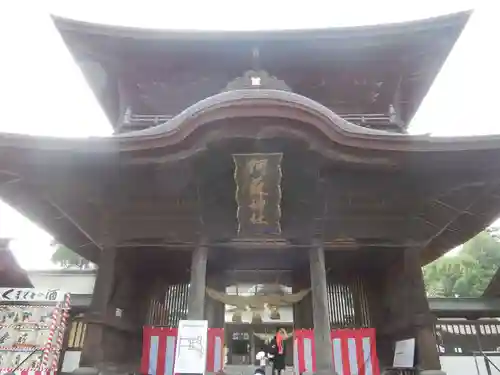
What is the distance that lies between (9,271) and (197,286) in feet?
13.4

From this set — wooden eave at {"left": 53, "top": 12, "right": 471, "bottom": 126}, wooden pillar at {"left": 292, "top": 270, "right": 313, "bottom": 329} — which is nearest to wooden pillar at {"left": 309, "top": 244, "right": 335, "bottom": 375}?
wooden pillar at {"left": 292, "top": 270, "right": 313, "bottom": 329}

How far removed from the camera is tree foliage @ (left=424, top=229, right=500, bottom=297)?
14.9 m

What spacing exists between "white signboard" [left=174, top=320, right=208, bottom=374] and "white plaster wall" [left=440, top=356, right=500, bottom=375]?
531 cm

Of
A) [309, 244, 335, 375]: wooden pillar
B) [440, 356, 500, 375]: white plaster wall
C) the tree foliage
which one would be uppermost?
the tree foliage

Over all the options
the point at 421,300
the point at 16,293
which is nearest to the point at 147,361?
the point at 16,293

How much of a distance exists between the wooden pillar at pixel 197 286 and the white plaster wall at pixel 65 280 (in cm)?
776

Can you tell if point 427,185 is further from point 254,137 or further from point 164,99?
point 164,99

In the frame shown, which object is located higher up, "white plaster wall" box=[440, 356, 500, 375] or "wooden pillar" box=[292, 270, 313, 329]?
"wooden pillar" box=[292, 270, 313, 329]

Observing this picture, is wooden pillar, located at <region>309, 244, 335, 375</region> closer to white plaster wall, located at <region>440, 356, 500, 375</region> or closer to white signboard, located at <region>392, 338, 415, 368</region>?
white signboard, located at <region>392, 338, 415, 368</region>

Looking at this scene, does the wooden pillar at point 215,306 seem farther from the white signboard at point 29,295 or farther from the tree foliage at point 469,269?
the tree foliage at point 469,269

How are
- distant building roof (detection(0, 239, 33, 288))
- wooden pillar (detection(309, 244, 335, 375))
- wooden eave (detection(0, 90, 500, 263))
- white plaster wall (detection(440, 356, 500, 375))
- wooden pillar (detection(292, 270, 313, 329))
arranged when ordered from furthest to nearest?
1. wooden pillar (detection(292, 270, 313, 329))
2. white plaster wall (detection(440, 356, 500, 375))
3. distant building roof (detection(0, 239, 33, 288))
4. wooden pillar (detection(309, 244, 335, 375))
5. wooden eave (detection(0, 90, 500, 263))

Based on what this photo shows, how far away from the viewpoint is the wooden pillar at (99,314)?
20.1ft

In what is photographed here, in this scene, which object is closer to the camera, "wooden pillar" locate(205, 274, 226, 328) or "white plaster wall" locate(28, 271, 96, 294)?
"wooden pillar" locate(205, 274, 226, 328)

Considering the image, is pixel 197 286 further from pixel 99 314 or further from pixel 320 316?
pixel 320 316
